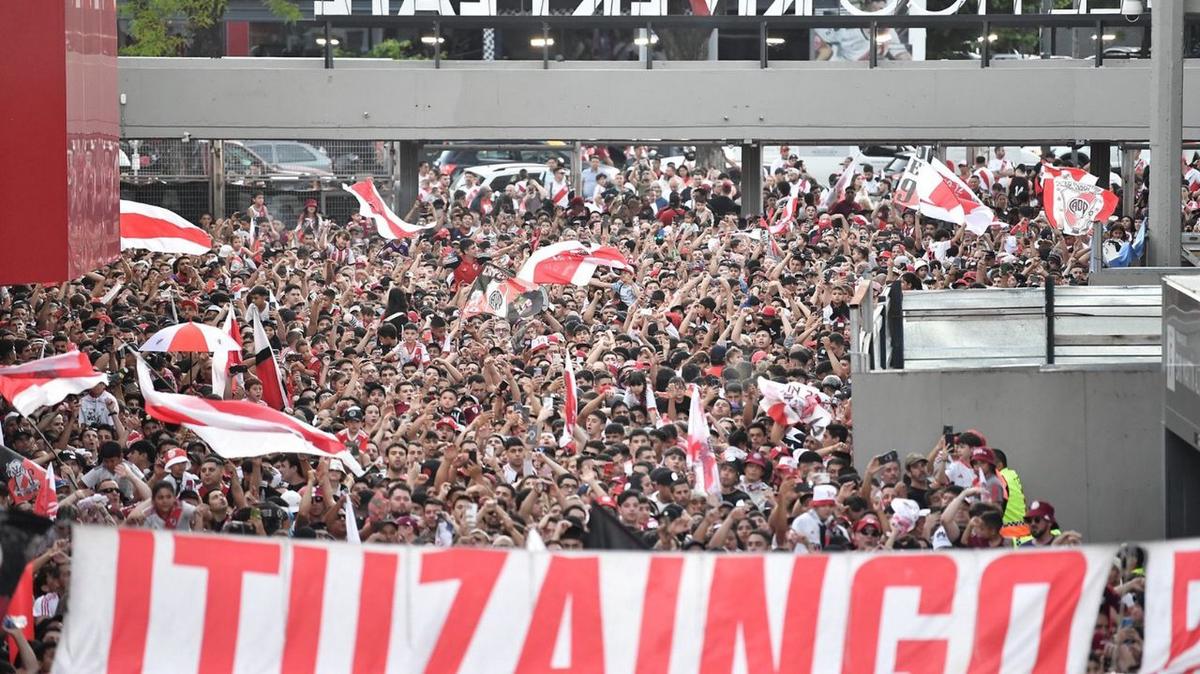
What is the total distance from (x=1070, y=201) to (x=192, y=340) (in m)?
11.0

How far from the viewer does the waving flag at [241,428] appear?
12289 mm

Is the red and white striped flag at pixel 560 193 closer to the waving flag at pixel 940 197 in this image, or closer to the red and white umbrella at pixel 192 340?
the waving flag at pixel 940 197

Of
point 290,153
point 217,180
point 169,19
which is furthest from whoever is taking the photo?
point 169,19

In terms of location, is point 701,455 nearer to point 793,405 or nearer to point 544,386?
point 793,405

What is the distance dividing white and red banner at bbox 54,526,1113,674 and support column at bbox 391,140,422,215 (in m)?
23.0

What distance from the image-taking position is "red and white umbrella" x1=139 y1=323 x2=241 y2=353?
55.1 ft

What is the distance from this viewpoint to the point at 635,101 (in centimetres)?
3122

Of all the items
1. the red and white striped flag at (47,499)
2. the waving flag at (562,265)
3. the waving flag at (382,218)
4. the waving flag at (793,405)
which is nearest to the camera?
the red and white striped flag at (47,499)

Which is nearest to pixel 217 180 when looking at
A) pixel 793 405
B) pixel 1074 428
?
pixel 793 405

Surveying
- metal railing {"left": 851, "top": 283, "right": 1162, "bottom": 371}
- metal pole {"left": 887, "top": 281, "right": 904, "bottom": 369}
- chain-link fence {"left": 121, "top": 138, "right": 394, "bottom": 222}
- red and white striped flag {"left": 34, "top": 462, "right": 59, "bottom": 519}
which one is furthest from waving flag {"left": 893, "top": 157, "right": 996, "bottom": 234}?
red and white striped flag {"left": 34, "top": 462, "right": 59, "bottom": 519}

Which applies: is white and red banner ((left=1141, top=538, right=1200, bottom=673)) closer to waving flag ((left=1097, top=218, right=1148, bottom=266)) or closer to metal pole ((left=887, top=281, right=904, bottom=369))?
metal pole ((left=887, top=281, right=904, bottom=369))

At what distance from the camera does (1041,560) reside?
786 centimetres

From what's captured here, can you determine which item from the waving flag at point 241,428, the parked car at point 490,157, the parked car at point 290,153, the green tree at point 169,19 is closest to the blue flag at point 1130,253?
the parked car at point 290,153

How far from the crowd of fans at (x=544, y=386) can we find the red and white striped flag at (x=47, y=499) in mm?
209
